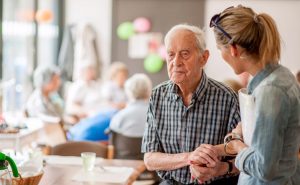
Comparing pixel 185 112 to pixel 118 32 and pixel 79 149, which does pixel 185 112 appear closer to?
pixel 79 149

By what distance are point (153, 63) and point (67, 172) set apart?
4783mm

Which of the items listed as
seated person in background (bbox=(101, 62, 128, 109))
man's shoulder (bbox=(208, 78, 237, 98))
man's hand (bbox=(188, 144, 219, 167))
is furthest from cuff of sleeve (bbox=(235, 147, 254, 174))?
seated person in background (bbox=(101, 62, 128, 109))

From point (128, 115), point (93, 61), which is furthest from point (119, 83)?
point (128, 115)

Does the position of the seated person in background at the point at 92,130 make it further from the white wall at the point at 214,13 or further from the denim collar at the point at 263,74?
the denim collar at the point at 263,74

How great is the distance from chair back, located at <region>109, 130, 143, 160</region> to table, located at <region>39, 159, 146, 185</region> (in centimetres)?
140

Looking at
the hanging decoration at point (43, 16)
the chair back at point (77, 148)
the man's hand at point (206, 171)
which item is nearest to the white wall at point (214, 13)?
the hanging decoration at point (43, 16)

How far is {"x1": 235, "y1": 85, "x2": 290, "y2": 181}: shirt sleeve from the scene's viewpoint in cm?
155

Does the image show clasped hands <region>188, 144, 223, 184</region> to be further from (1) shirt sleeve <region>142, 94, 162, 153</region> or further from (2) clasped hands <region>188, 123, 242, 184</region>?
(1) shirt sleeve <region>142, 94, 162, 153</region>

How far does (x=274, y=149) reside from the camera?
1.55 metres

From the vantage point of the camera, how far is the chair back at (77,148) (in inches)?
128

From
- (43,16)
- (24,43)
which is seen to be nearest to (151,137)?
(43,16)

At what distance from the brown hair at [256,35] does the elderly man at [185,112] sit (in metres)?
0.61

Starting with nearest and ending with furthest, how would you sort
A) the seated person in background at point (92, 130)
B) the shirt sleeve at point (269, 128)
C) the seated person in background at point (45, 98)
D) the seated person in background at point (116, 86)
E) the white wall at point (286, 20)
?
1. the shirt sleeve at point (269, 128)
2. the seated person in background at point (92, 130)
3. the seated person in background at point (45, 98)
4. the seated person in background at point (116, 86)
5. the white wall at point (286, 20)

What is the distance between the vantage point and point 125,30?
24.1 feet
